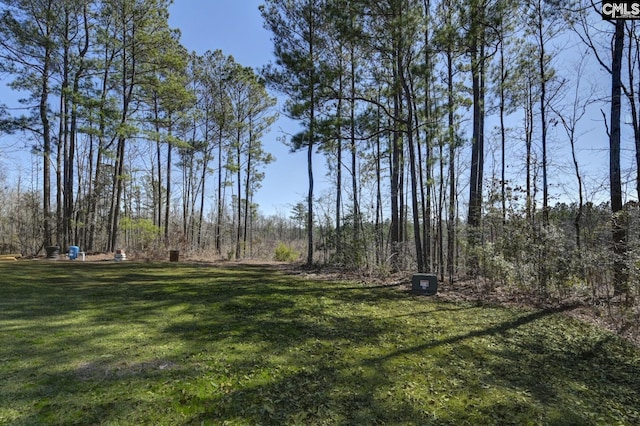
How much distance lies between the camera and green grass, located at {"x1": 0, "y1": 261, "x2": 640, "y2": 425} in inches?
74.9

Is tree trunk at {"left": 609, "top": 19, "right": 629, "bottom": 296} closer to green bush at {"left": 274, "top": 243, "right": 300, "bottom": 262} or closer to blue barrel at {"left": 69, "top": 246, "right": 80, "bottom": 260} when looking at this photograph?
green bush at {"left": 274, "top": 243, "right": 300, "bottom": 262}

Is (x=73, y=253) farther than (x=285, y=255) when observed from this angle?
No

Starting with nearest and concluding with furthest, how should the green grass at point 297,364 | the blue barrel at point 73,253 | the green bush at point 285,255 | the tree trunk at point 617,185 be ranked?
the green grass at point 297,364
the tree trunk at point 617,185
the blue barrel at point 73,253
the green bush at point 285,255

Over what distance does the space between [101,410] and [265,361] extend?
1147mm

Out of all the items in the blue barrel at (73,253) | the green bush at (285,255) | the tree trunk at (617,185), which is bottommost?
the green bush at (285,255)

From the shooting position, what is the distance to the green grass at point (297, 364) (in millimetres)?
1902

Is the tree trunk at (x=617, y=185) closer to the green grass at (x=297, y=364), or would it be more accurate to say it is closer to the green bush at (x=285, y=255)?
the green grass at (x=297, y=364)

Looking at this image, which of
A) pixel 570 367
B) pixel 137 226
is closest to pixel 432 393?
pixel 570 367

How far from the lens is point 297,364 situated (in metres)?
2.58

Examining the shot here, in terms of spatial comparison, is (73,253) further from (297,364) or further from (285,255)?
(297,364)

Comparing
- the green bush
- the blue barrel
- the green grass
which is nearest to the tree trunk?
the green grass

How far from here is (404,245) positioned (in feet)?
26.6

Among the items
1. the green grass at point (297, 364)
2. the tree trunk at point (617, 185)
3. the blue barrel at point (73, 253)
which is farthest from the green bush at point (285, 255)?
the tree trunk at point (617, 185)

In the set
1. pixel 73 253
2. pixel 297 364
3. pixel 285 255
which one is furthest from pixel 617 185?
pixel 73 253
